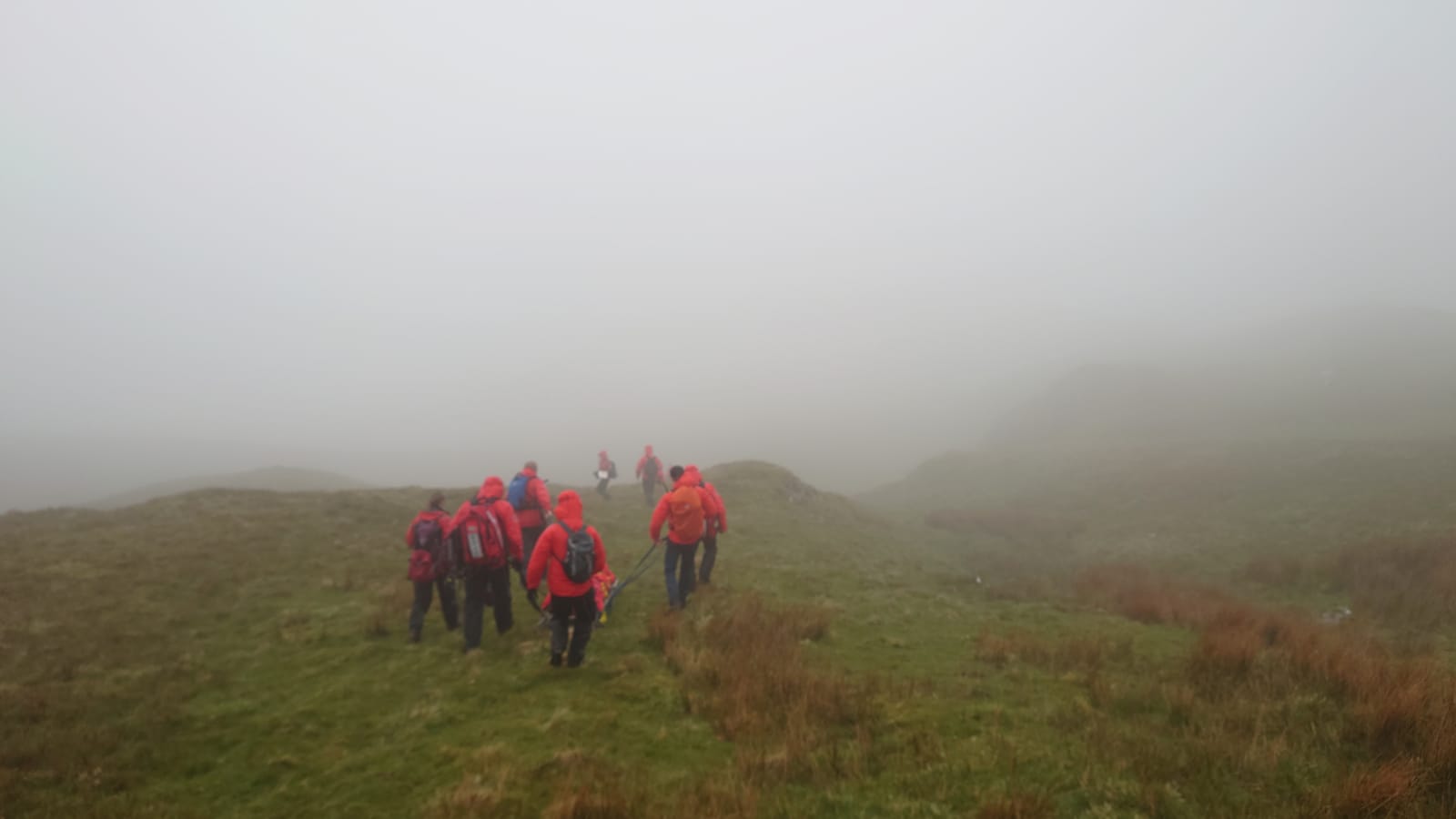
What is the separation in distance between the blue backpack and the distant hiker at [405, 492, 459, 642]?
2747mm

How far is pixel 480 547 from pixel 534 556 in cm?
170

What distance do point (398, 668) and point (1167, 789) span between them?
1108cm

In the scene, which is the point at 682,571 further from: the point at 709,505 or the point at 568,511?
the point at 568,511

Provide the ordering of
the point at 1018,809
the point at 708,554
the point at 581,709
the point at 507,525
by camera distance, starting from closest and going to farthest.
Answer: the point at 1018,809, the point at 581,709, the point at 507,525, the point at 708,554

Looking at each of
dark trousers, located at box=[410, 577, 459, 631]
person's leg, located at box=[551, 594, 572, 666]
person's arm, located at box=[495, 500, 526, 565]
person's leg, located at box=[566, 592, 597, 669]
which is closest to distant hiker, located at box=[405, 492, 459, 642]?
dark trousers, located at box=[410, 577, 459, 631]

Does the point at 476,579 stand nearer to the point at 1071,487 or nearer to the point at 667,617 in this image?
the point at 667,617

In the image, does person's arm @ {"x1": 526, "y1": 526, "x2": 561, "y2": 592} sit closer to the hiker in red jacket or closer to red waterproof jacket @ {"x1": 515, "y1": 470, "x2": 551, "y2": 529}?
red waterproof jacket @ {"x1": 515, "y1": 470, "x2": 551, "y2": 529}

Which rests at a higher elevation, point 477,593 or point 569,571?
point 569,571

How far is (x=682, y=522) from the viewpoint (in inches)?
525

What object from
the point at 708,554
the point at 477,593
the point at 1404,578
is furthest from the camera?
the point at 1404,578

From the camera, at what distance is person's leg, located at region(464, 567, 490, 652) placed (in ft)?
36.6

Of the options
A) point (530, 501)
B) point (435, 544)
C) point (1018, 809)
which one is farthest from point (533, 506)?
point (1018, 809)

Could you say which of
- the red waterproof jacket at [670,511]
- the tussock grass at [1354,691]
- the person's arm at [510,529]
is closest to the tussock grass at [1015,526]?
the tussock grass at [1354,691]

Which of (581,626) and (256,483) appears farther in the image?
(256,483)
